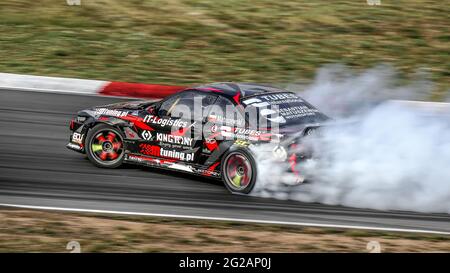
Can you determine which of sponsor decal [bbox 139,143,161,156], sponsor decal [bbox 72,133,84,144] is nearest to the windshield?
sponsor decal [bbox 139,143,161,156]

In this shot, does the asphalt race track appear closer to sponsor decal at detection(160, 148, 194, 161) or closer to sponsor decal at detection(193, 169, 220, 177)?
sponsor decal at detection(193, 169, 220, 177)

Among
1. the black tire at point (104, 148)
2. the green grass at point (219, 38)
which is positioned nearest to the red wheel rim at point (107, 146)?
the black tire at point (104, 148)

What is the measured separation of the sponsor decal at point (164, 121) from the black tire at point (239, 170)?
85 centimetres

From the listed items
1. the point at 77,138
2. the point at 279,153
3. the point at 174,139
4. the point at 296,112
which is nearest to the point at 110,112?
the point at 77,138

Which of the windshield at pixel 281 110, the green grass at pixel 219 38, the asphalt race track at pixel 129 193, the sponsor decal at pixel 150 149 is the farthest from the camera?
the green grass at pixel 219 38

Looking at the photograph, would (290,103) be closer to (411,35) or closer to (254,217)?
(254,217)

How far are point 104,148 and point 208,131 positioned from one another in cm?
172

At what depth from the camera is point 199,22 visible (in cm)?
1938

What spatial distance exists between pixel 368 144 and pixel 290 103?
1235mm

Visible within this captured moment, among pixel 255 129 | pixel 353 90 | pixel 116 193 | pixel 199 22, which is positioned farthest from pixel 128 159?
pixel 199 22

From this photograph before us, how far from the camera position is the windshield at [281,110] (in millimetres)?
10969

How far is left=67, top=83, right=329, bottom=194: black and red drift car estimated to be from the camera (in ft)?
34.9

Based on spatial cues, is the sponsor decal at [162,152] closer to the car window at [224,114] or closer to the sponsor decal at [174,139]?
the sponsor decal at [174,139]

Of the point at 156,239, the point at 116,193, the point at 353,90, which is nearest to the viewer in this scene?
the point at 156,239
